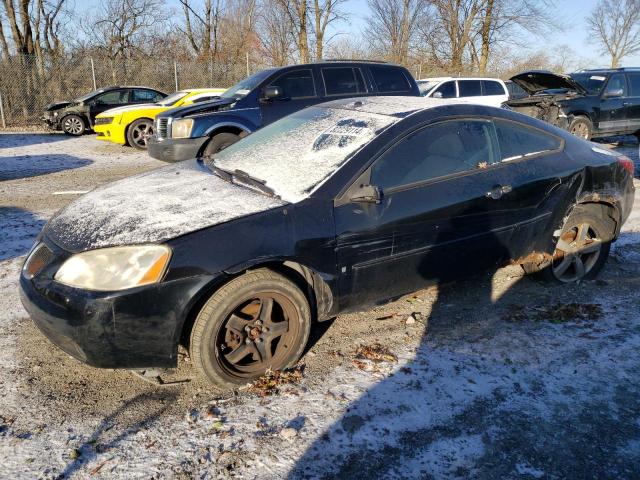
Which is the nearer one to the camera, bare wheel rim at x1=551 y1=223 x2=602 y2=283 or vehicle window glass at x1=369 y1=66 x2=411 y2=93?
bare wheel rim at x1=551 y1=223 x2=602 y2=283

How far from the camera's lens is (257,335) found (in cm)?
297

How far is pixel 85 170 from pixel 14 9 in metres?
15.2

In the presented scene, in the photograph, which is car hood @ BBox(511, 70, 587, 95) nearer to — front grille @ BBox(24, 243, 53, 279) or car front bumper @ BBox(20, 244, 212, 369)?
car front bumper @ BBox(20, 244, 212, 369)

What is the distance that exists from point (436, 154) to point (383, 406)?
67.3 inches

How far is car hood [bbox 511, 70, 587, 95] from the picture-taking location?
10.1 metres

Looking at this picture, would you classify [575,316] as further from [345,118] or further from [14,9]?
[14,9]

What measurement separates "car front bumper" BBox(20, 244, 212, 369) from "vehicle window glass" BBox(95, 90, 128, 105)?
1406 cm

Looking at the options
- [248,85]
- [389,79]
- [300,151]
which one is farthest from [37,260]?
[389,79]

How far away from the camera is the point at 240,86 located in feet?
29.0

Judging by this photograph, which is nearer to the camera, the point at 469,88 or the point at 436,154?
the point at 436,154

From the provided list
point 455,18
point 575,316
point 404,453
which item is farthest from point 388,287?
point 455,18

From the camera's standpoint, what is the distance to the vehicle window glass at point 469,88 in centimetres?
1290

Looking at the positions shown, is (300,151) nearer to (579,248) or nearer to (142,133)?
(579,248)

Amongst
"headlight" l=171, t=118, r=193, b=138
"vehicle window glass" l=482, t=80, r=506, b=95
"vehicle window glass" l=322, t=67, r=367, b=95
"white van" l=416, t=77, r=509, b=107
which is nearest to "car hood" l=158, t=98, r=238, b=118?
"headlight" l=171, t=118, r=193, b=138
